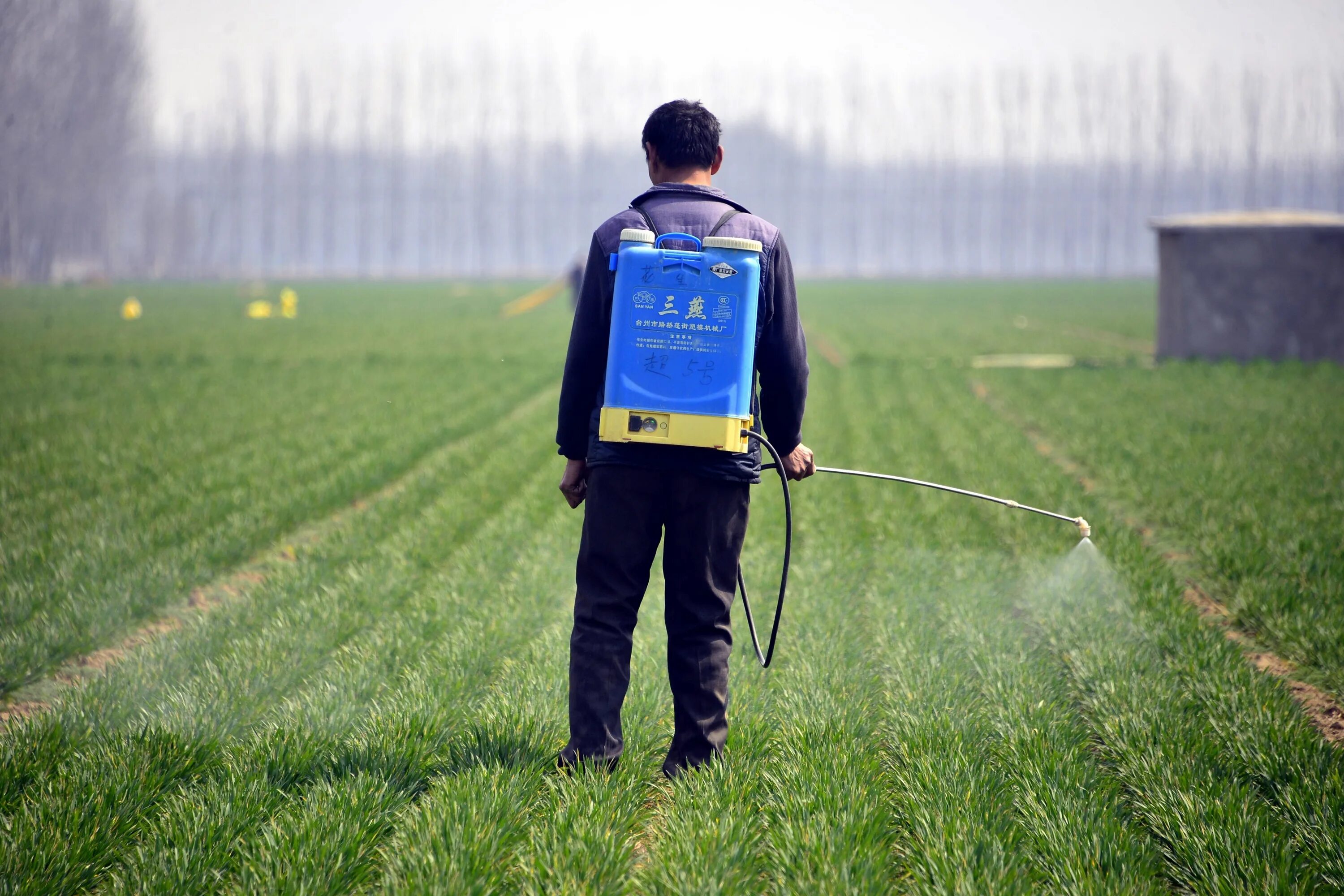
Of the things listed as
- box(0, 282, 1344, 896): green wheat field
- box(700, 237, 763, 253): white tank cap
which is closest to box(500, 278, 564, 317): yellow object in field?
box(0, 282, 1344, 896): green wheat field

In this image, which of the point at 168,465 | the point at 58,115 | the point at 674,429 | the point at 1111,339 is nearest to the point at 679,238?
the point at 674,429

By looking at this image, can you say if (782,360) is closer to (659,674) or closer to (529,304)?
(659,674)

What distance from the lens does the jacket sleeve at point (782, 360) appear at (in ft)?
12.1

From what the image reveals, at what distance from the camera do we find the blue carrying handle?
11.6 ft

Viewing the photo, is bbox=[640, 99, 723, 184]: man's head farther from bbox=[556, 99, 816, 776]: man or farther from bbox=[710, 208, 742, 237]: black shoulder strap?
bbox=[710, 208, 742, 237]: black shoulder strap

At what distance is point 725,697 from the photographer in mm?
3824

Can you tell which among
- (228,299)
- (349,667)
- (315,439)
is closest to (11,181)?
(228,299)

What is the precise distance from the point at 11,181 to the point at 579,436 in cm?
4854

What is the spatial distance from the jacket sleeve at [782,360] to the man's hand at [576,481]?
15 cm

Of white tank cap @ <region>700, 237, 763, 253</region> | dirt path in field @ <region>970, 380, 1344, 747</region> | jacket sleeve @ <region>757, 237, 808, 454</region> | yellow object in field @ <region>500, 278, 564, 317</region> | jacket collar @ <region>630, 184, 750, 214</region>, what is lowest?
dirt path in field @ <region>970, 380, 1344, 747</region>

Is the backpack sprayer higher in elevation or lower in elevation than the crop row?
higher

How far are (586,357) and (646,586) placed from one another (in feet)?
2.59

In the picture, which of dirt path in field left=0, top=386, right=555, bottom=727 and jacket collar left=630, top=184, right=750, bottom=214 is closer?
jacket collar left=630, top=184, right=750, bottom=214

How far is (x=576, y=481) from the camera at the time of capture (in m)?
3.96
